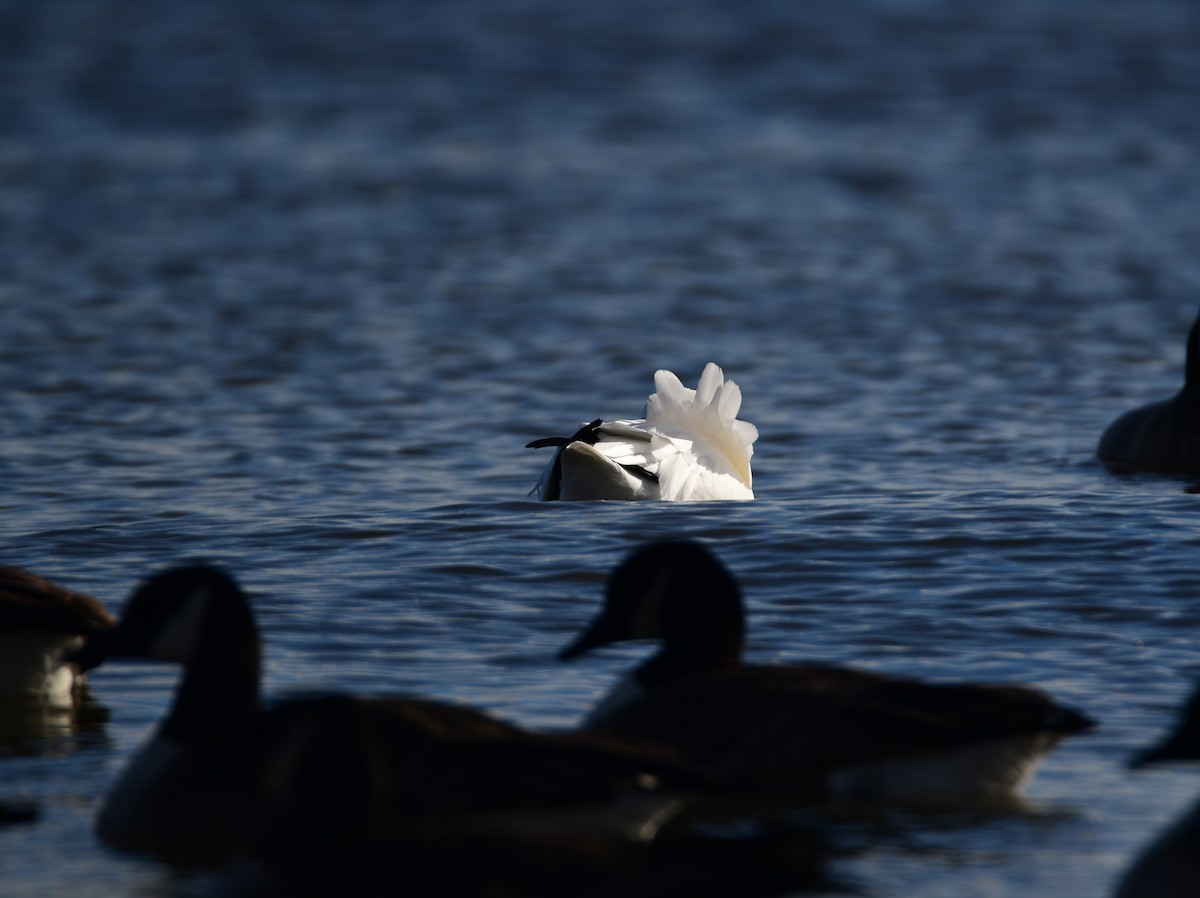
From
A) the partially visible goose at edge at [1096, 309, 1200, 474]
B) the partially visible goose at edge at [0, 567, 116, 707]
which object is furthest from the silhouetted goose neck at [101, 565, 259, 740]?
the partially visible goose at edge at [1096, 309, 1200, 474]

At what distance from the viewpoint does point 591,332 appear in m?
15.1

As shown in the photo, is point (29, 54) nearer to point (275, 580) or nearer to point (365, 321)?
point (365, 321)

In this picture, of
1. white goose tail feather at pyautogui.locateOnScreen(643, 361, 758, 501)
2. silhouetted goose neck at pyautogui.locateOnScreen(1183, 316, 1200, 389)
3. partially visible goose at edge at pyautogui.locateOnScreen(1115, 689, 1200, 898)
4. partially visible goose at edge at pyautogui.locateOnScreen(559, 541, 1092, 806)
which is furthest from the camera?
silhouetted goose neck at pyautogui.locateOnScreen(1183, 316, 1200, 389)

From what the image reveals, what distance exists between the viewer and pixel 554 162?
74.4 ft

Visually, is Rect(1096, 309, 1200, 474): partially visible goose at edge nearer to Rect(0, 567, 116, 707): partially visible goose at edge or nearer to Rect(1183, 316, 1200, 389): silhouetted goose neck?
Rect(1183, 316, 1200, 389): silhouetted goose neck

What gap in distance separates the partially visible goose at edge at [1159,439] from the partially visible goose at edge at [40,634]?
6.30m

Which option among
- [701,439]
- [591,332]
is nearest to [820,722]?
[701,439]

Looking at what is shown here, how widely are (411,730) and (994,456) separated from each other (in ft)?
22.1

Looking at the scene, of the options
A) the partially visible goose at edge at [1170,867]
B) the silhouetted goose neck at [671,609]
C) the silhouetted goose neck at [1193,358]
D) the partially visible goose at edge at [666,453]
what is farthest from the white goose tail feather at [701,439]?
the partially visible goose at edge at [1170,867]

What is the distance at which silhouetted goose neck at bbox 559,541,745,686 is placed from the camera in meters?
5.68

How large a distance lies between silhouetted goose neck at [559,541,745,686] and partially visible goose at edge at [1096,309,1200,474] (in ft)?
18.5

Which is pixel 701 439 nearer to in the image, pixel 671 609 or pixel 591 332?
pixel 671 609

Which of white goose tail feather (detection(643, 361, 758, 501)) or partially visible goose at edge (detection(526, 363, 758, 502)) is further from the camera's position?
white goose tail feather (detection(643, 361, 758, 501))

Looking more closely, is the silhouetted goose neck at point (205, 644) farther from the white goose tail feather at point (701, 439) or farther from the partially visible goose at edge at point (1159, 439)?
the partially visible goose at edge at point (1159, 439)
